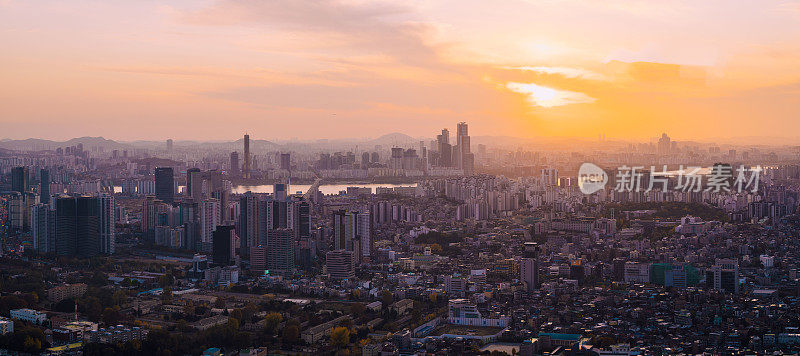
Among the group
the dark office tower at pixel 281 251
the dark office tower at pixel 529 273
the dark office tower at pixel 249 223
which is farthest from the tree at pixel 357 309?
the dark office tower at pixel 249 223

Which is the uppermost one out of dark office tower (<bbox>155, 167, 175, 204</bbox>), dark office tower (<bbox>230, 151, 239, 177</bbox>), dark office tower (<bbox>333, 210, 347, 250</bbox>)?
dark office tower (<bbox>230, 151, 239, 177</bbox>)

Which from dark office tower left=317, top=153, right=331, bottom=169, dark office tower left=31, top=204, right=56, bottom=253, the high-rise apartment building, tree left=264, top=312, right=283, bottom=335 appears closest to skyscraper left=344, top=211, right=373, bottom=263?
tree left=264, top=312, right=283, bottom=335

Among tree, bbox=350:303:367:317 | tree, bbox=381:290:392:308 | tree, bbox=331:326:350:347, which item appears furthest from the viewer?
tree, bbox=381:290:392:308

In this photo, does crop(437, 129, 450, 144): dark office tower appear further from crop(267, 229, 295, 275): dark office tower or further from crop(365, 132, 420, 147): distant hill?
crop(267, 229, 295, 275): dark office tower

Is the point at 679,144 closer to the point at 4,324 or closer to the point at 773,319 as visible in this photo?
the point at 773,319

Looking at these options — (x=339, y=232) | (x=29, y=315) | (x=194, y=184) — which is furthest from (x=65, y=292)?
(x=194, y=184)

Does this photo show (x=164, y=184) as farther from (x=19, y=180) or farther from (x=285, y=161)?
(x=285, y=161)
